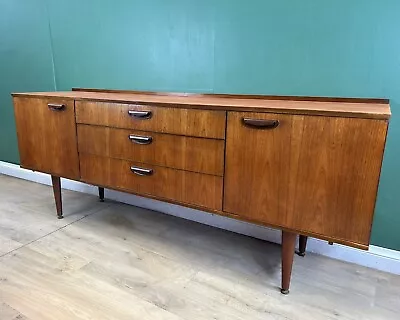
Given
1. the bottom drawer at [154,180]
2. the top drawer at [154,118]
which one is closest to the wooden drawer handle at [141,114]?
the top drawer at [154,118]

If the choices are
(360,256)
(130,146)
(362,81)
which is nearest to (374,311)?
(360,256)

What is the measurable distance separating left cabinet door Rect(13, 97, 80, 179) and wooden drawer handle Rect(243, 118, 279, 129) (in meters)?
0.92

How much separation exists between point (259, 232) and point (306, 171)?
74 centimetres

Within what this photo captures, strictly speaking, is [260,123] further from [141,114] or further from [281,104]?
[141,114]

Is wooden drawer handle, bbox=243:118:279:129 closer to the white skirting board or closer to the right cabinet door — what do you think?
the right cabinet door

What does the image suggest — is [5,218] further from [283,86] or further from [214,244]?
[283,86]

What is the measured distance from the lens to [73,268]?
1532 millimetres

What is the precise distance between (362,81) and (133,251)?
52.6 inches

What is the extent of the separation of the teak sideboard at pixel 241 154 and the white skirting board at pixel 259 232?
0.15 m

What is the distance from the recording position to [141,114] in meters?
1.46

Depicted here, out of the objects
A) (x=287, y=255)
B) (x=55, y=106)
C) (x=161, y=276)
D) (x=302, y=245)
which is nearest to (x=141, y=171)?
(x=161, y=276)

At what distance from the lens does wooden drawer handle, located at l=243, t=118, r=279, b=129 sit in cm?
118

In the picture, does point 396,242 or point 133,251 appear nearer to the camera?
point 396,242

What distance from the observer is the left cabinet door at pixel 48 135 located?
1705 millimetres
